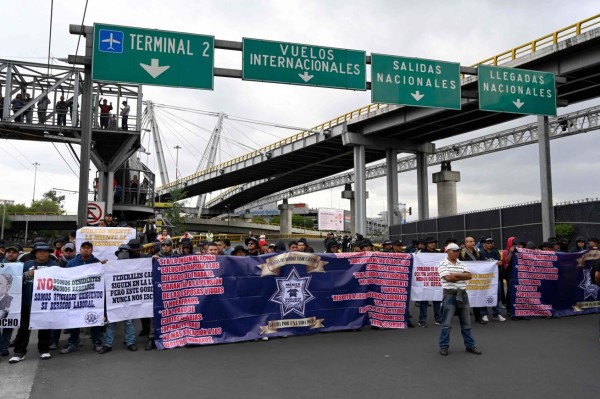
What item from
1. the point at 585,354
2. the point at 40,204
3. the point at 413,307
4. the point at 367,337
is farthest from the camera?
the point at 40,204

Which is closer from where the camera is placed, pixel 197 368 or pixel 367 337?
pixel 197 368

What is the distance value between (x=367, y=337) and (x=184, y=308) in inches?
127

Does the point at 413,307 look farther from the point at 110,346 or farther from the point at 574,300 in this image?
the point at 110,346

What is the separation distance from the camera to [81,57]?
10.9 metres

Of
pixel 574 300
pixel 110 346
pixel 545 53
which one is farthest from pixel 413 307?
pixel 545 53

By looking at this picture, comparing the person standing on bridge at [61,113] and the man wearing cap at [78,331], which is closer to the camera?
the man wearing cap at [78,331]

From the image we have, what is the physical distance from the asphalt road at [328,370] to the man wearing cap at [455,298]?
0.75ft

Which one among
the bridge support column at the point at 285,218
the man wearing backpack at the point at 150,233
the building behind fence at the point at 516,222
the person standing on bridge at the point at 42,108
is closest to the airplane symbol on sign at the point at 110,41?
the man wearing backpack at the point at 150,233

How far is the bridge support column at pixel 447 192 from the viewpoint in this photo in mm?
44125

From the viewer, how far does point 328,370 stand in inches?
245

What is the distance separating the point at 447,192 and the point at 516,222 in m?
20.6

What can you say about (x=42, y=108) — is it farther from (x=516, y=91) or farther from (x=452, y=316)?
(x=452, y=316)

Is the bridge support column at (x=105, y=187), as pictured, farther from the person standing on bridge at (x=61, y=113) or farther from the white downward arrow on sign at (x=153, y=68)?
the white downward arrow on sign at (x=153, y=68)

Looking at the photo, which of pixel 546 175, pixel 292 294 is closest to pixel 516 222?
pixel 546 175
